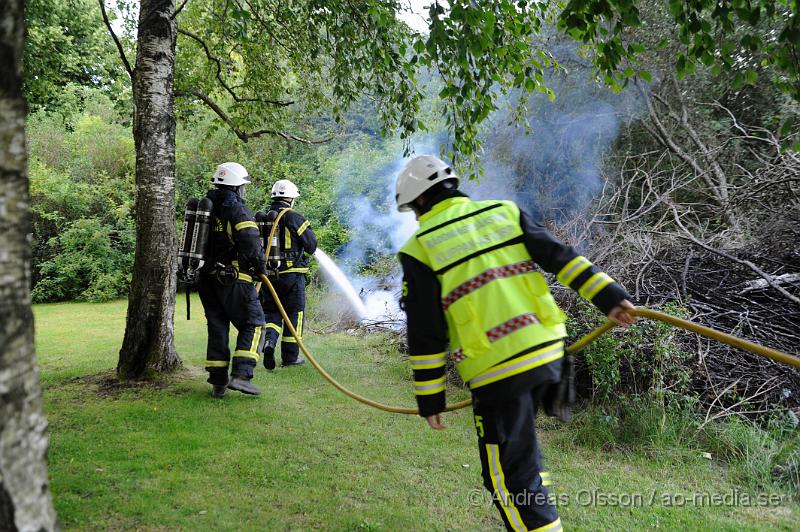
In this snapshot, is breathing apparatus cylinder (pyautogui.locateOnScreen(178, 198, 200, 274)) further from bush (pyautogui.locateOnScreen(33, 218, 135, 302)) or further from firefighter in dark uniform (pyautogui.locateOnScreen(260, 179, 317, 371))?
bush (pyautogui.locateOnScreen(33, 218, 135, 302))

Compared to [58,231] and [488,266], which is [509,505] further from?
[58,231]

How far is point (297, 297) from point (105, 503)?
406 cm

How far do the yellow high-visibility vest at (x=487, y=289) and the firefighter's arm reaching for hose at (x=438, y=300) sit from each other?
0.05 m

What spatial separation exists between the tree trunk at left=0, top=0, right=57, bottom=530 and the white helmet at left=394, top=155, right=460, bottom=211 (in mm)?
1718

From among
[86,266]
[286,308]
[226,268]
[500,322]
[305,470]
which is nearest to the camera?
[500,322]

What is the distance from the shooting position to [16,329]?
157cm

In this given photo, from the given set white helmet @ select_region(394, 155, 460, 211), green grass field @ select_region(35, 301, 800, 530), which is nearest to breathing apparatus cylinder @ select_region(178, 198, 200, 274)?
green grass field @ select_region(35, 301, 800, 530)

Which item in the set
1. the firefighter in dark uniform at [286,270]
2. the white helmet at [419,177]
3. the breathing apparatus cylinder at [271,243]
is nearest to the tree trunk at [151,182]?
the breathing apparatus cylinder at [271,243]

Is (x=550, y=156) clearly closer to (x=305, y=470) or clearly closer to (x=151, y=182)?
(x=151, y=182)

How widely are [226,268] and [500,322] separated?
3686mm

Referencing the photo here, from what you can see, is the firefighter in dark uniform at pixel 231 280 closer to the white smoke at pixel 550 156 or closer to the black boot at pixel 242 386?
the black boot at pixel 242 386

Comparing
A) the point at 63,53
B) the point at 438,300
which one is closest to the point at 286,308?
the point at 438,300

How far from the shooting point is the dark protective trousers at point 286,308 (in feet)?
23.1

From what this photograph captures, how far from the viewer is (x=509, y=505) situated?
258 cm
